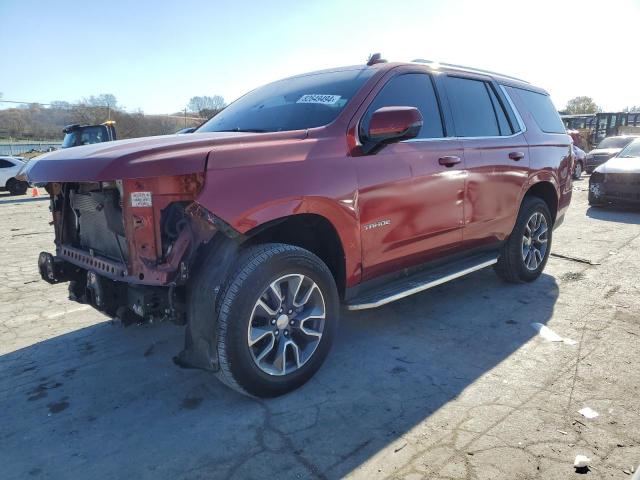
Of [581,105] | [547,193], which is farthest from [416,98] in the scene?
[581,105]

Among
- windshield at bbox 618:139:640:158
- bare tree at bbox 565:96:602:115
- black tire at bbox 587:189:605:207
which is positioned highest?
bare tree at bbox 565:96:602:115

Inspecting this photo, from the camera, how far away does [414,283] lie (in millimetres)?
3619

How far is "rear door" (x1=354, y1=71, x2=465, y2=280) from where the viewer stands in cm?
324

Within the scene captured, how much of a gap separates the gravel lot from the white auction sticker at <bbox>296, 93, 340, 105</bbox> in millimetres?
1790

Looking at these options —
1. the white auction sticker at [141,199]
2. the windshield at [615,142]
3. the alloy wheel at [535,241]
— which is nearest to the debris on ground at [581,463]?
the white auction sticker at [141,199]

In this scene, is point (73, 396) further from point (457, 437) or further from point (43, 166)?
point (457, 437)

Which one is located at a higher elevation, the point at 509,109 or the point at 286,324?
the point at 509,109

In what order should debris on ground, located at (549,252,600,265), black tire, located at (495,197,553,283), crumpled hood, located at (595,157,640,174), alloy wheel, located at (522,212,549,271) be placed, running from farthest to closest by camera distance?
crumpled hood, located at (595,157,640,174), debris on ground, located at (549,252,600,265), alloy wheel, located at (522,212,549,271), black tire, located at (495,197,553,283)

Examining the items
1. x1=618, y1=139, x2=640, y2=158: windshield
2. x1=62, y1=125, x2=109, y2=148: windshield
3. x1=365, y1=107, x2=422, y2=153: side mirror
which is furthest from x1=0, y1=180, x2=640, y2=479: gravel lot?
x1=62, y1=125, x2=109, y2=148: windshield

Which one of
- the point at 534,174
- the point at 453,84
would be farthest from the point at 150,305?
the point at 534,174

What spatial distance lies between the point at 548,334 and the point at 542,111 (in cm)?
272

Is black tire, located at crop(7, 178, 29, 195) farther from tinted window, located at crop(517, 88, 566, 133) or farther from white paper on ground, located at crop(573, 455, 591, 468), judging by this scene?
white paper on ground, located at crop(573, 455, 591, 468)

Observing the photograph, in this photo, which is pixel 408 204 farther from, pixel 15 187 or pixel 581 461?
pixel 15 187

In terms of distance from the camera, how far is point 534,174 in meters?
4.83
